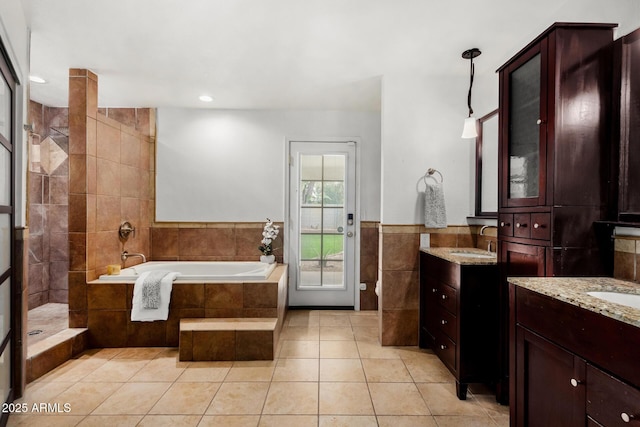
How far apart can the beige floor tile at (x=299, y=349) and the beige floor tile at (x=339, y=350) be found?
0.05 metres

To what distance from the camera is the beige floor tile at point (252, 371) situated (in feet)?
7.14

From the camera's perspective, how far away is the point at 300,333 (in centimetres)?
298

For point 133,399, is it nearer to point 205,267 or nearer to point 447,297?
point 205,267

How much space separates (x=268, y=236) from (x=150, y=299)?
4.34ft

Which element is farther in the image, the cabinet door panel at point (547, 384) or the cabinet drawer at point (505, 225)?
the cabinet drawer at point (505, 225)

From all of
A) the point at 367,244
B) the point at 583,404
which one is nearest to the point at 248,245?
the point at 367,244

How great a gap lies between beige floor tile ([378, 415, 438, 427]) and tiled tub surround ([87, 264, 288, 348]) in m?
1.26

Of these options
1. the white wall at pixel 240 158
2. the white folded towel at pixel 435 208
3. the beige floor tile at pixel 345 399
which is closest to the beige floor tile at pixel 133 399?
the beige floor tile at pixel 345 399

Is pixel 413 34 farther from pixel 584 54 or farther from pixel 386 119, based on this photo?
pixel 584 54

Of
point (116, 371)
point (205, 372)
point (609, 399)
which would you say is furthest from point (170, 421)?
point (609, 399)

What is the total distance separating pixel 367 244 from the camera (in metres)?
3.67

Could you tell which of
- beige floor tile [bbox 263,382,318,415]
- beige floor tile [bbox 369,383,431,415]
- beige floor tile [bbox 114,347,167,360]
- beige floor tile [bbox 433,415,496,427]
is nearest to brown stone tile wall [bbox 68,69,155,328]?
beige floor tile [bbox 114,347,167,360]

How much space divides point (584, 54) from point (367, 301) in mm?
2933

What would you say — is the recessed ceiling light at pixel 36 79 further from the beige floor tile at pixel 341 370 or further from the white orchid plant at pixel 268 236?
the beige floor tile at pixel 341 370
